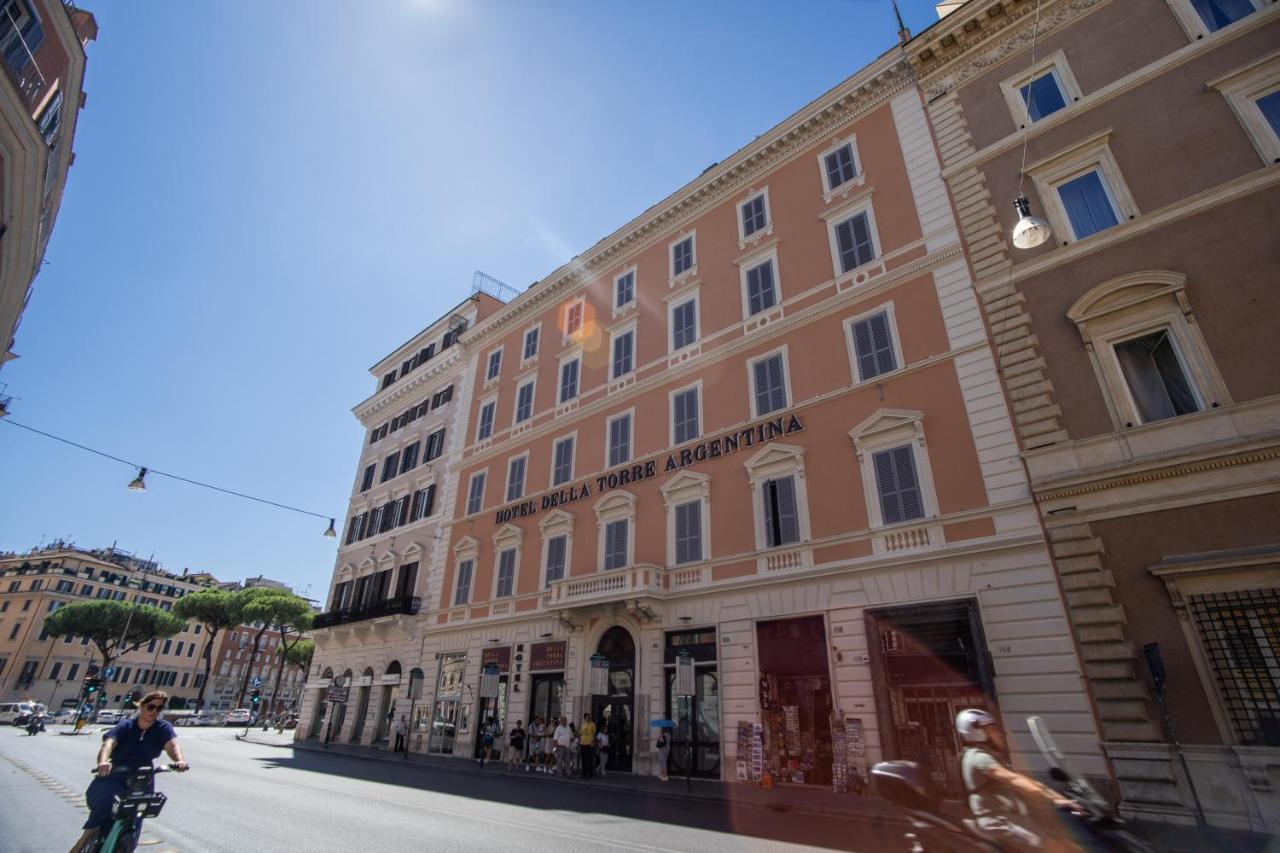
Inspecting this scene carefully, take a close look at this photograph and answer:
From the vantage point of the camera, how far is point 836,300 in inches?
676

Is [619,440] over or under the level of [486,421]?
under

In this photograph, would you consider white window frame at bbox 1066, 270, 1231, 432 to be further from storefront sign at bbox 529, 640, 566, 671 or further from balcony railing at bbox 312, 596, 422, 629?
balcony railing at bbox 312, 596, 422, 629

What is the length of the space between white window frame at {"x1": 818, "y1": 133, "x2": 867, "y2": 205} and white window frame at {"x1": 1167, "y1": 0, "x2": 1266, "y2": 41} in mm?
7334

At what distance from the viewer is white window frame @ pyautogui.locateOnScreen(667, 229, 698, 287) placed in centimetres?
2214

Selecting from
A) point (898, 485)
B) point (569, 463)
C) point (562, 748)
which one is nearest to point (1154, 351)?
point (898, 485)

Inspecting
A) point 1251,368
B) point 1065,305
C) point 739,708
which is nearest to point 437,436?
point 739,708

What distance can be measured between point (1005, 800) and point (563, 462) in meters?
20.5

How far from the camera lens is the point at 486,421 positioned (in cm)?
2877

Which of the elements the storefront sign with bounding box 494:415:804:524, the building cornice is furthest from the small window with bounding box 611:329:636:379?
the storefront sign with bounding box 494:415:804:524

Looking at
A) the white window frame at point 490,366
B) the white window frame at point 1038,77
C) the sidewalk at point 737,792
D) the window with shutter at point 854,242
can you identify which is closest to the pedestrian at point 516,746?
the sidewalk at point 737,792

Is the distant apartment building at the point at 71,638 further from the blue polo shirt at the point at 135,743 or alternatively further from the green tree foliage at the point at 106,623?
the blue polo shirt at the point at 135,743

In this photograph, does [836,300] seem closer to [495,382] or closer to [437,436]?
[495,382]

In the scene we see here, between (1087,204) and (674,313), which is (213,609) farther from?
(1087,204)

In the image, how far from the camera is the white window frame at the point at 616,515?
19766 mm
